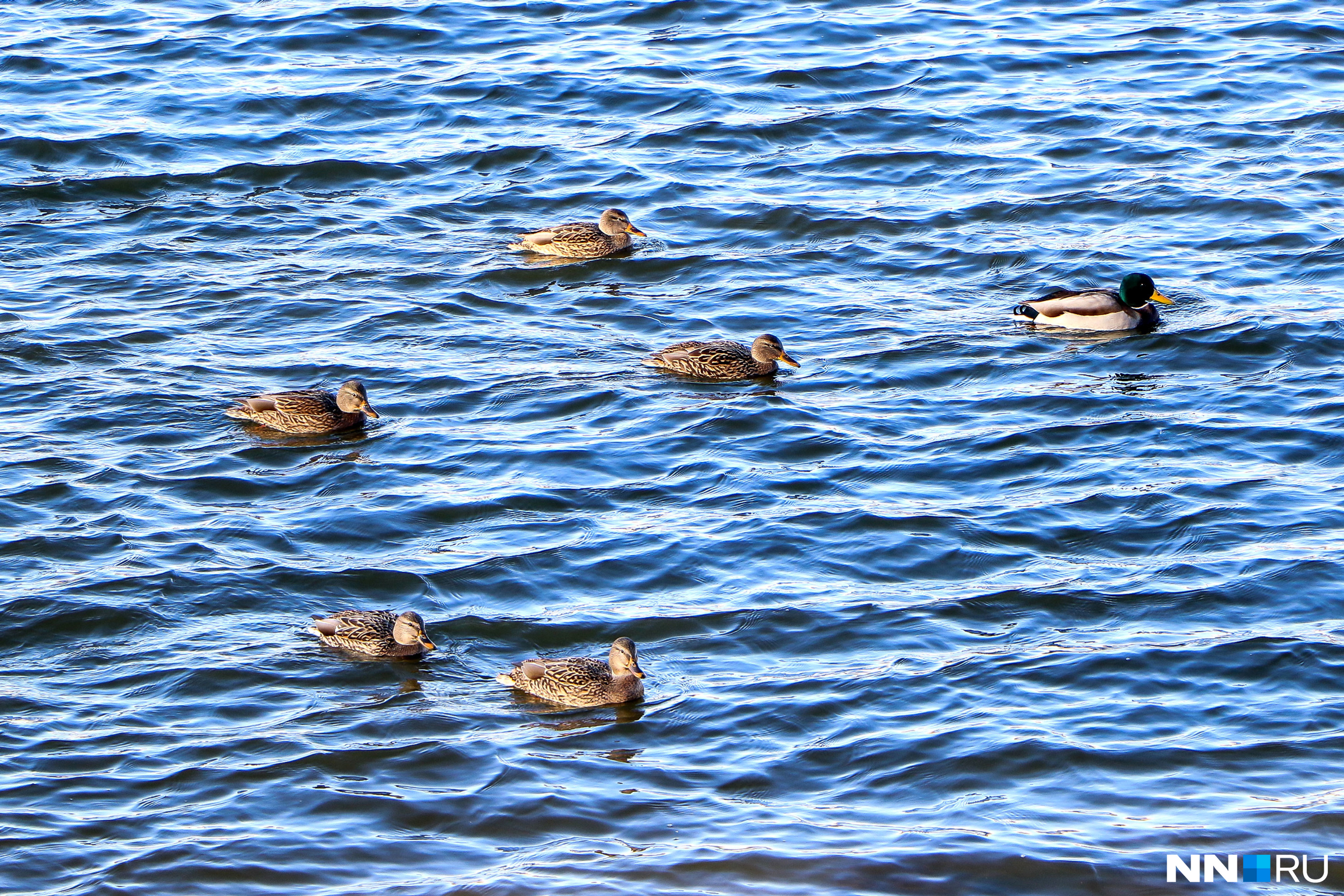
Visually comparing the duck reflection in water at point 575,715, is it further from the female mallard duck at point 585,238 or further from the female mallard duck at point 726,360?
the female mallard duck at point 585,238

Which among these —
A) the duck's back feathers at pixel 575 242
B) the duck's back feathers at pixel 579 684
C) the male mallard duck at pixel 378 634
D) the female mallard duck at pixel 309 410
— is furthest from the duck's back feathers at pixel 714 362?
the duck's back feathers at pixel 579 684

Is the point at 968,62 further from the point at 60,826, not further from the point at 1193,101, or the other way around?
the point at 60,826

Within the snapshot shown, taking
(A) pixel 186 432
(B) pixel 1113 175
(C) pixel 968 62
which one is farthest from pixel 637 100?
(A) pixel 186 432

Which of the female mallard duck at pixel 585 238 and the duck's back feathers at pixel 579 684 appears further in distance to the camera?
the female mallard duck at pixel 585 238

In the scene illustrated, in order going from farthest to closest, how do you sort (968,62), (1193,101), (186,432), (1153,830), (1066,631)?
(968,62)
(1193,101)
(186,432)
(1066,631)
(1153,830)

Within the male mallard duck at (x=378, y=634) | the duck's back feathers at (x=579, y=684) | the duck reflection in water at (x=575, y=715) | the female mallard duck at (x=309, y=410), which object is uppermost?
the female mallard duck at (x=309, y=410)

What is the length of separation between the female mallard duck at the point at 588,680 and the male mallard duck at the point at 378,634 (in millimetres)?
654

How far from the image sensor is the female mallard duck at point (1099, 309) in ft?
51.1

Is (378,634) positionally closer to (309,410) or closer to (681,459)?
(309,410)

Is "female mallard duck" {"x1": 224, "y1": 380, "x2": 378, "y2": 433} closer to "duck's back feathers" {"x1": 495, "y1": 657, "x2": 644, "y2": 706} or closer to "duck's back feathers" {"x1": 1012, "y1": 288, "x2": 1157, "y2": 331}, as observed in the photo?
"duck's back feathers" {"x1": 495, "y1": 657, "x2": 644, "y2": 706}

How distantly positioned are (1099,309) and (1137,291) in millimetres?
447

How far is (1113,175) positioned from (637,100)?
5.36 metres

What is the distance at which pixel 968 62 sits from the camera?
861 inches

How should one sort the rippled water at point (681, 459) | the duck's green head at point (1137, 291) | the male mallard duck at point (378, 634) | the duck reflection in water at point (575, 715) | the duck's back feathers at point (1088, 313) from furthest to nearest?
the duck's green head at point (1137, 291) < the duck's back feathers at point (1088, 313) < the male mallard duck at point (378, 634) < the duck reflection in water at point (575, 715) < the rippled water at point (681, 459)
